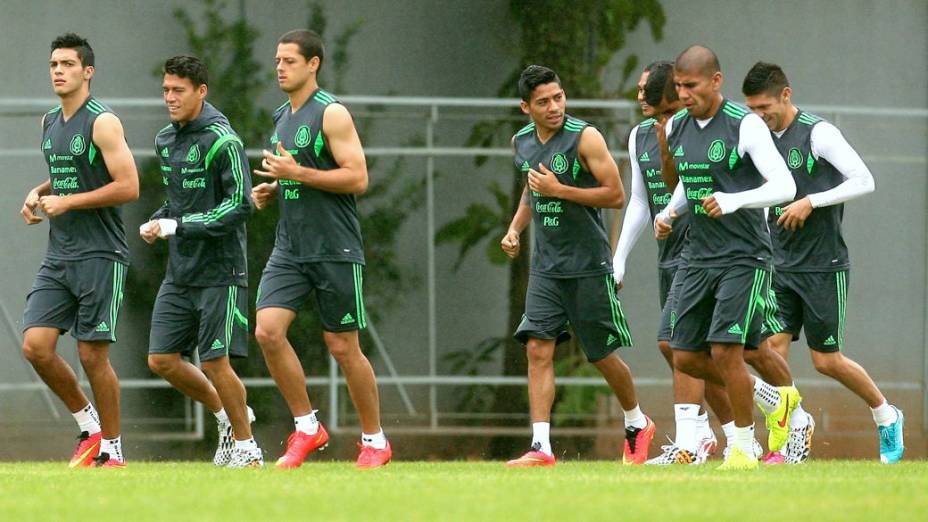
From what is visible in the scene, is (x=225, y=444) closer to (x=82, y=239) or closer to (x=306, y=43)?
(x=82, y=239)

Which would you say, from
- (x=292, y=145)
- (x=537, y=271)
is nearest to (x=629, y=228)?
(x=537, y=271)

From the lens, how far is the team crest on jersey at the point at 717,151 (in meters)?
8.53

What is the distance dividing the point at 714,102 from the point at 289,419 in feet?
17.6

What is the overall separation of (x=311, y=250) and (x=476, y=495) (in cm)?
240

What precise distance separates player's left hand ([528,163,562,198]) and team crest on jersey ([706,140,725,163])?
1.01 m

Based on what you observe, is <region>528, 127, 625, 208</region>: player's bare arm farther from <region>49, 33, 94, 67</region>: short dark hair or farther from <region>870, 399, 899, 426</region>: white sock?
<region>49, 33, 94, 67</region>: short dark hair

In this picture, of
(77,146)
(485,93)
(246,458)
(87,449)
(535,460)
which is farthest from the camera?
(485,93)

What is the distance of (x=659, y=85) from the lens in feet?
31.9

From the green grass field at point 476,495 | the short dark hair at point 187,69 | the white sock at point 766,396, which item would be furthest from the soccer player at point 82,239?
the white sock at point 766,396

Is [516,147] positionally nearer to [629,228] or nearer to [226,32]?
[629,228]

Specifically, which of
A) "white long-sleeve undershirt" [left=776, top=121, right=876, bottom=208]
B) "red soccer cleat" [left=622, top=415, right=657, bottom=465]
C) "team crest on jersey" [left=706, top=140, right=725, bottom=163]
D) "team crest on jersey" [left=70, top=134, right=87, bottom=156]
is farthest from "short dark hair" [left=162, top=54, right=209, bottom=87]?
"white long-sleeve undershirt" [left=776, top=121, right=876, bottom=208]

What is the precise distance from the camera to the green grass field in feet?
20.5

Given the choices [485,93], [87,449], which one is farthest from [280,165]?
[485,93]

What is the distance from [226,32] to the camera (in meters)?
12.8
